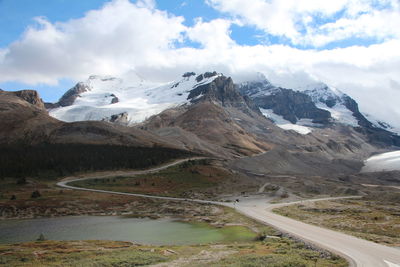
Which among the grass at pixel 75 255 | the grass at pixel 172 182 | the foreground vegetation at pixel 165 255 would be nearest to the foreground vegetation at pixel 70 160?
the grass at pixel 172 182

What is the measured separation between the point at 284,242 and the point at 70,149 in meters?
158

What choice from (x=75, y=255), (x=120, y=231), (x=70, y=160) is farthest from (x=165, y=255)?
(x=70, y=160)

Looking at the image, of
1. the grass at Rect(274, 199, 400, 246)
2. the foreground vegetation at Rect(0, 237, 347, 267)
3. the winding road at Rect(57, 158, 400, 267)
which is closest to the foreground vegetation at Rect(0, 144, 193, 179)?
the grass at Rect(274, 199, 400, 246)

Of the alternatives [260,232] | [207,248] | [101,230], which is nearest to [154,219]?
[101,230]

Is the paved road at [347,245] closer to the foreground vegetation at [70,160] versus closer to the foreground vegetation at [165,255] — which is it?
the foreground vegetation at [165,255]

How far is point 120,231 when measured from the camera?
6781 centimetres

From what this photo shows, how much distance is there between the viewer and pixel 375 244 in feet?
151

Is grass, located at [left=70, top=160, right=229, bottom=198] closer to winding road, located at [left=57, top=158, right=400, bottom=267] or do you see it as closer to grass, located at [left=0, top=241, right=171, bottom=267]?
winding road, located at [left=57, top=158, right=400, bottom=267]

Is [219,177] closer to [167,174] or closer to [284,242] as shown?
[167,174]

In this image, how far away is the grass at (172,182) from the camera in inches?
5202

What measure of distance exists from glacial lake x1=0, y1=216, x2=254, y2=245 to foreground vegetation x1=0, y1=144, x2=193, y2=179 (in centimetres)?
6939

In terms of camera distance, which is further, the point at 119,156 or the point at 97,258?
the point at 119,156

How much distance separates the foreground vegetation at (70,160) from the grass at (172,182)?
54.1 ft

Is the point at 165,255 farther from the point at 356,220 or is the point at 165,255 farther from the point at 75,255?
the point at 356,220
